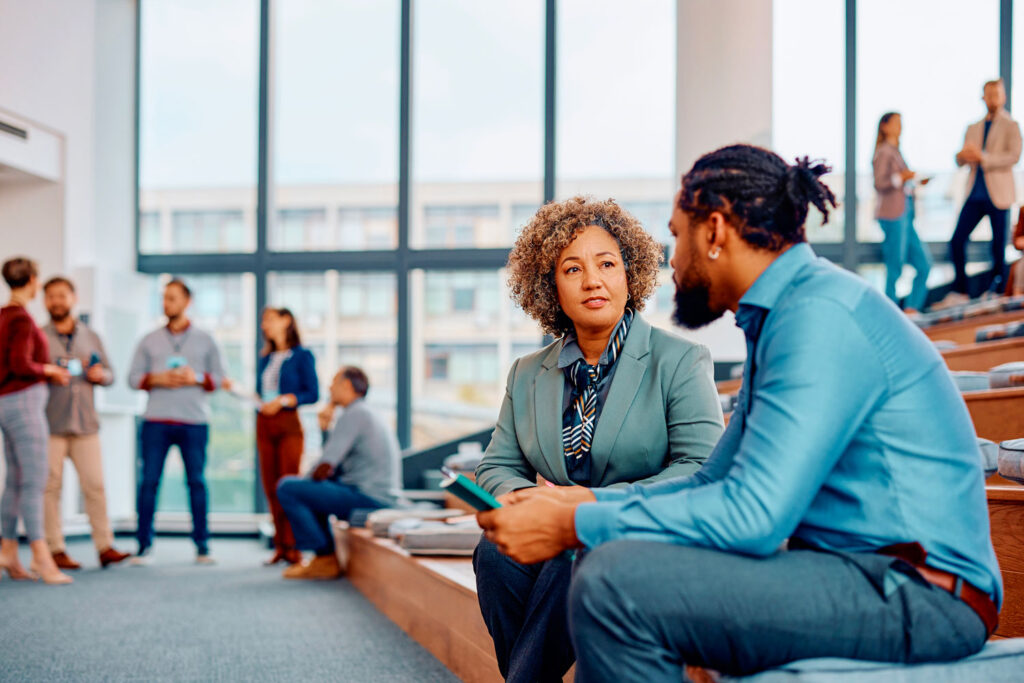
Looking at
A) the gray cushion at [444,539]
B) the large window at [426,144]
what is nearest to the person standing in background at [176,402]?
the large window at [426,144]

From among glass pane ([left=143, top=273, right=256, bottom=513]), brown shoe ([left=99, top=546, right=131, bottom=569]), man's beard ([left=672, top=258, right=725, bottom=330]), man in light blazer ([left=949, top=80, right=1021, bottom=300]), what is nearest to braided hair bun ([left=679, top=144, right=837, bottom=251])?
man's beard ([left=672, top=258, right=725, bottom=330])

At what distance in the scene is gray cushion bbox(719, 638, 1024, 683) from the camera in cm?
101

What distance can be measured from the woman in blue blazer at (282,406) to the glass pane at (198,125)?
6.26 feet

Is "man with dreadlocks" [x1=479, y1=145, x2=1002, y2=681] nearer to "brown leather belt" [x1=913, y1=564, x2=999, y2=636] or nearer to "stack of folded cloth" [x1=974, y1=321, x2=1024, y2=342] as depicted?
"brown leather belt" [x1=913, y1=564, x2=999, y2=636]

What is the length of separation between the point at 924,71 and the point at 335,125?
4116 mm

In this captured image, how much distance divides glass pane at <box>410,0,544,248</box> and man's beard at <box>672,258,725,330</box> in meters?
5.38

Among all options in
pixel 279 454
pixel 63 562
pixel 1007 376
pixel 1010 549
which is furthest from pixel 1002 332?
pixel 63 562

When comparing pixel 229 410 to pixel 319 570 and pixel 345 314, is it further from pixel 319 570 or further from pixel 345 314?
pixel 319 570

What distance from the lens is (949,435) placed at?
1090mm

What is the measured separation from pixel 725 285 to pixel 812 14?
593 centimetres

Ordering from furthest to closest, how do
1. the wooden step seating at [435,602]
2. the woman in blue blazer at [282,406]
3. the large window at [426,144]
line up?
the large window at [426,144]
the woman in blue blazer at [282,406]
the wooden step seating at [435,602]

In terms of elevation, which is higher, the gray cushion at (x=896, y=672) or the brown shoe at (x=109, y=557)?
the gray cushion at (x=896, y=672)

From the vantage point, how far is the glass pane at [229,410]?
6633mm

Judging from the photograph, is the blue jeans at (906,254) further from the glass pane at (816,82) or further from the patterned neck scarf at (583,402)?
the patterned neck scarf at (583,402)
